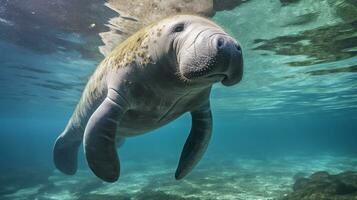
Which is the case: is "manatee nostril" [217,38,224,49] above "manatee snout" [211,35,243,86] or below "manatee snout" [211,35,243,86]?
above

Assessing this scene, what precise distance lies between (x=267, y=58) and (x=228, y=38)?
1331 cm

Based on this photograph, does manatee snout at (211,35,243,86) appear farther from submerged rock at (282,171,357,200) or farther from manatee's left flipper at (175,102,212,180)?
submerged rock at (282,171,357,200)

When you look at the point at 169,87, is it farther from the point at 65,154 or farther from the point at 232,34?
the point at 232,34

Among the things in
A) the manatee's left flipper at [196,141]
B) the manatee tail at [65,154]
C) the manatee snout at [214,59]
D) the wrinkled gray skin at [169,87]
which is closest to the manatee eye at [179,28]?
the wrinkled gray skin at [169,87]

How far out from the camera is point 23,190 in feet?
55.8

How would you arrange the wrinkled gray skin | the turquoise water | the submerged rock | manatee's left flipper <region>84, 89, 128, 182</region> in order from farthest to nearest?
the turquoise water < the submerged rock < manatee's left flipper <region>84, 89, 128, 182</region> < the wrinkled gray skin

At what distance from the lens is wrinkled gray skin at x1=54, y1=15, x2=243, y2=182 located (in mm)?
2865

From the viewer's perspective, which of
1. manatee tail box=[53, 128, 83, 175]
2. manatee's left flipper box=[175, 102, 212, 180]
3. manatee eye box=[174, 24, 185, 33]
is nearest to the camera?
manatee eye box=[174, 24, 185, 33]

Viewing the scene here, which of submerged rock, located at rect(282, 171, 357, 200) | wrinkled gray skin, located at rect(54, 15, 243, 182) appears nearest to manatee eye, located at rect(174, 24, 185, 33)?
wrinkled gray skin, located at rect(54, 15, 243, 182)

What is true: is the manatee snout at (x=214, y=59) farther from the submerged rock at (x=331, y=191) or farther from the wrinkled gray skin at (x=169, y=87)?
the submerged rock at (x=331, y=191)

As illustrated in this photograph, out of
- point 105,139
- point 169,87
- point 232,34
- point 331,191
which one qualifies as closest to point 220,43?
point 169,87

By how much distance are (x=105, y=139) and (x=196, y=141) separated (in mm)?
1496

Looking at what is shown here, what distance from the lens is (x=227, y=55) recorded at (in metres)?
2.74

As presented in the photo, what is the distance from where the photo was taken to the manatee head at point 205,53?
9.05ft
